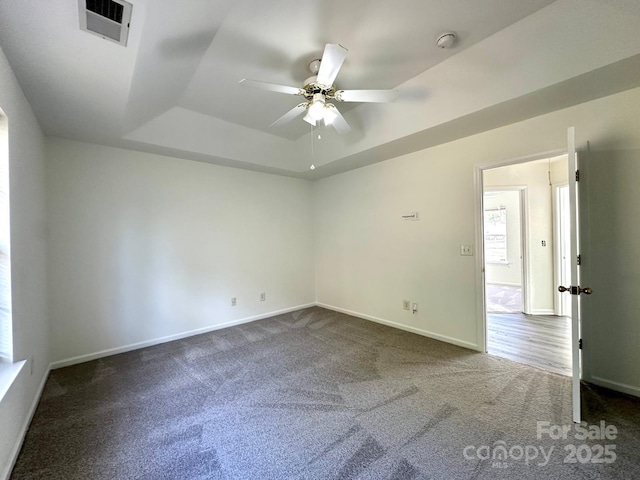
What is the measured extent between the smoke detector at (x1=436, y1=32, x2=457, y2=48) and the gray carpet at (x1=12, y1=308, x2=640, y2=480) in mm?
2940

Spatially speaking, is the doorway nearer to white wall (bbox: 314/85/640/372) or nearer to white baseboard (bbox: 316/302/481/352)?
white baseboard (bbox: 316/302/481/352)

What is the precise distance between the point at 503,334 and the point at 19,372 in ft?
15.8

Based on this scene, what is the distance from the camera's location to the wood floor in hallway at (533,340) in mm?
2705

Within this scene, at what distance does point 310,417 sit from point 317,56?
299 centimetres

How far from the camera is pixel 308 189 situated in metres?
5.05

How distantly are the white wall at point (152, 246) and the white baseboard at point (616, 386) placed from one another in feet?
12.7

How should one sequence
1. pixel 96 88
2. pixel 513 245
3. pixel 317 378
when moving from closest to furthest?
pixel 96 88, pixel 317 378, pixel 513 245

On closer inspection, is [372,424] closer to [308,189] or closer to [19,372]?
[19,372]

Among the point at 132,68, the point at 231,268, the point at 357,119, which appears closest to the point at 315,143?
the point at 357,119

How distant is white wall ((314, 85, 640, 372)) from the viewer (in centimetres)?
226

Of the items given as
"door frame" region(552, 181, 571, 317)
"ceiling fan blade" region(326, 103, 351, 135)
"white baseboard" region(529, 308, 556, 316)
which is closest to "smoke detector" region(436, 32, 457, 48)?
"ceiling fan blade" region(326, 103, 351, 135)

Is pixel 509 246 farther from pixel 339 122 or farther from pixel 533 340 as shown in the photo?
pixel 339 122

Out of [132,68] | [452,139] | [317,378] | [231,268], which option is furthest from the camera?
[231,268]

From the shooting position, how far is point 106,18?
1361 millimetres
